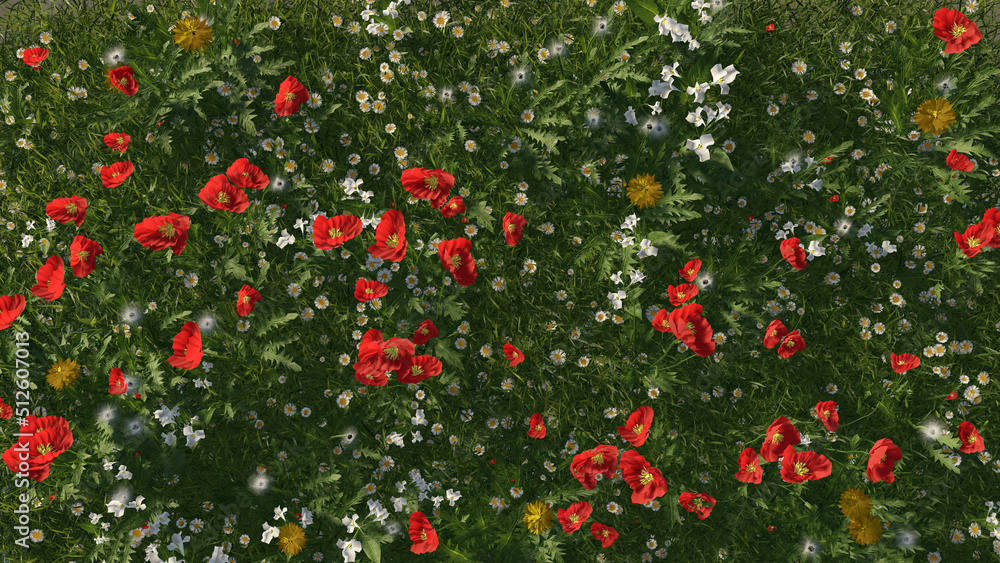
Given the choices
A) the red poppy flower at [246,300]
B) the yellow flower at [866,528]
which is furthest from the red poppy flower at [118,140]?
the yellow flower at [866,528]

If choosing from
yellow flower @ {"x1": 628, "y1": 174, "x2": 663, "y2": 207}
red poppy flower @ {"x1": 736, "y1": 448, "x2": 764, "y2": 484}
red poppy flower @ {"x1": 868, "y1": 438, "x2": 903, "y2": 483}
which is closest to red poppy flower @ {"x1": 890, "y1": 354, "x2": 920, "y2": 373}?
red poppy flower @ {"x1": 868, "y1": 438, "x2": 903, "y2": 483}

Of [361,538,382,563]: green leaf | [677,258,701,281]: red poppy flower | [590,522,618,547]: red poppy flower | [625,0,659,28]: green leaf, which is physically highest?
[625,0,659,28]: green leaf

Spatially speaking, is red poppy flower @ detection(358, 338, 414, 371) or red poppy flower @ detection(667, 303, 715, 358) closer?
red poppy flower @ detection(358, 338, 414, 371)

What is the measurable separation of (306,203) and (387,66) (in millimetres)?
841

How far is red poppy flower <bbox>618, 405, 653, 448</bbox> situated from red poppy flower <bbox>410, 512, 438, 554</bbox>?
992 mm

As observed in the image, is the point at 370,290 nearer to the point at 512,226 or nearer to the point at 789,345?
the point at 512,226

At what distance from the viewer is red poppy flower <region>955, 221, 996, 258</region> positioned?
9.41 ft

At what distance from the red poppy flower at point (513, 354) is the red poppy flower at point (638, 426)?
0.59 meters

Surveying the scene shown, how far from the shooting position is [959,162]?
9.85 ft

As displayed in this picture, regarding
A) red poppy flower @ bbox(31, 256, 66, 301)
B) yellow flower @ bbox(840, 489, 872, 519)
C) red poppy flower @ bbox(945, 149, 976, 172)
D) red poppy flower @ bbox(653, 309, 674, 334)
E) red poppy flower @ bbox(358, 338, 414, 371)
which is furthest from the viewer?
red poppy flower @ bbox(945, 149, 976, 172)

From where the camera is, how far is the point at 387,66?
3.12 m

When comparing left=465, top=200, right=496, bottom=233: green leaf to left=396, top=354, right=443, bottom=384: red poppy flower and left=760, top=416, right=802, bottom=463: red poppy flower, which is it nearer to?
left=396, top=354, right=443, bottom=384: red poppy flower

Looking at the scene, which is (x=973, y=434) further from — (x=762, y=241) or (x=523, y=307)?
(x=523, y=307)

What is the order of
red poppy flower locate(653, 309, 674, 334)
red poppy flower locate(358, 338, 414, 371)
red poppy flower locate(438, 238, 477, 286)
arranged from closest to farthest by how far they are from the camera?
red poppy flower locate(358, 338, 414, 371)
red poppy flower locate(438, 238, 477, 286)
red poppy flower locate(653, 309, 674, 334)
